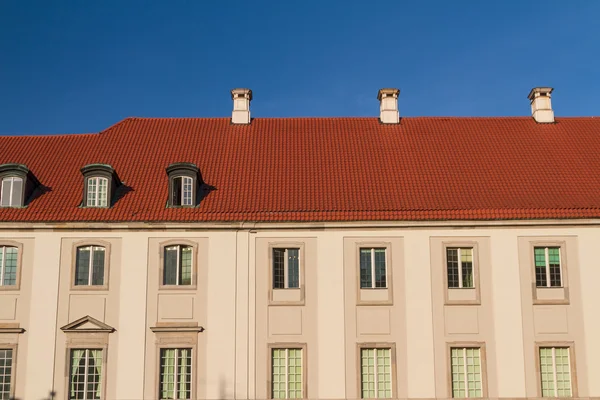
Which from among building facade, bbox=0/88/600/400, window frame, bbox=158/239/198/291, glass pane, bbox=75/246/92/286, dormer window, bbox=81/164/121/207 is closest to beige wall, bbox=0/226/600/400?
building facade, bbox=0/88/600/400

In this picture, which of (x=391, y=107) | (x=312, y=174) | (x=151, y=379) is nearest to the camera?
(x=151, y=379)

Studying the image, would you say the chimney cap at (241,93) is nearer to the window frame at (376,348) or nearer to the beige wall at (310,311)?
the beige wall at (310,311)

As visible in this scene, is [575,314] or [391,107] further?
[391,107]

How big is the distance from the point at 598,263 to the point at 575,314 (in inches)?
84.2

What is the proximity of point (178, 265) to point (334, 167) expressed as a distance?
775cm

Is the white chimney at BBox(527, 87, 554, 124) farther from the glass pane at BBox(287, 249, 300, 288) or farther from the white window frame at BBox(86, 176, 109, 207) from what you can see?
the white window frame at BBox(86, 176, 109, 207)

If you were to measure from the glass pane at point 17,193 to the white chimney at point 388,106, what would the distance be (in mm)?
16174

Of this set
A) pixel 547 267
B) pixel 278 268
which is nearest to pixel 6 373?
pixel 278 268

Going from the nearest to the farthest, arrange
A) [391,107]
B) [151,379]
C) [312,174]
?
1. [151,379]
2. [312,174]
3. [391,107]

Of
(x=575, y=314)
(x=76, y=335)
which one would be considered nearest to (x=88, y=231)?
(x=76, y=335)

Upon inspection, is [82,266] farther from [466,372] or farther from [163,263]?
[466,372]

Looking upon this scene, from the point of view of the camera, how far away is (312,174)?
99.5 feet

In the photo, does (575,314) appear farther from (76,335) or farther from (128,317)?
(76,335)

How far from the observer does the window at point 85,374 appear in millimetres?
26609
